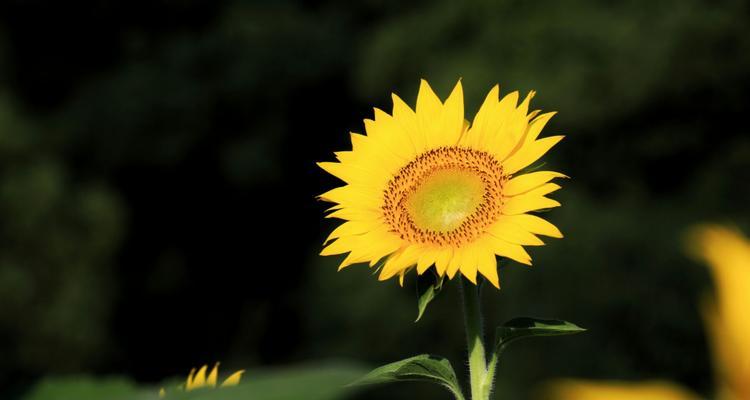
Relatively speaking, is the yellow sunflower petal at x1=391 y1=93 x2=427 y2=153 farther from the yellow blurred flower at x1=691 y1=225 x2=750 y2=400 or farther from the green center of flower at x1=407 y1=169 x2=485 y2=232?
the yellow blurred flower at x1=691 y1=225 x2=750 y2=400

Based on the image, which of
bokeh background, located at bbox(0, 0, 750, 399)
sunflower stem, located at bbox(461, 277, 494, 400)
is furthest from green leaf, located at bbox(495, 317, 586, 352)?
bokeh background, located at bbox(0, 0, 750, 399)

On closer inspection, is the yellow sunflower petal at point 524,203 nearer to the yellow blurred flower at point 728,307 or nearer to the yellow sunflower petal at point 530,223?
the yellow sunflower petal at point 530,223

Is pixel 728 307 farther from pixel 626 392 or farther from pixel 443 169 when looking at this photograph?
pixel 443 169

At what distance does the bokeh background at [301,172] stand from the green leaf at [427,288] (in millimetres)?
3929

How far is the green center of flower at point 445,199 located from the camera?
1.45 feet

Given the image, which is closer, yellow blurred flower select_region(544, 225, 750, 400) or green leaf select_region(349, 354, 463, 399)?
yellow blurred flower select_region(544, 225, 750, 400)

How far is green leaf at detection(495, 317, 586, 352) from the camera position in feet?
1.23

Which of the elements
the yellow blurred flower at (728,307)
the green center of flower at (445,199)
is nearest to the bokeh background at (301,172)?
the green center of flower at (445,199)

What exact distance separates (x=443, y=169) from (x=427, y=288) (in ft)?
0.22

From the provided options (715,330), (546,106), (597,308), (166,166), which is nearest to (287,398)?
(715,330)

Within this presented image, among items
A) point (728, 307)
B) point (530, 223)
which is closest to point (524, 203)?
point (530, 223)

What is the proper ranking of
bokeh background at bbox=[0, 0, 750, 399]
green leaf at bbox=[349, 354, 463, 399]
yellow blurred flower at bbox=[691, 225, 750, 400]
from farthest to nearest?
bokeh background at bbox=[0, 0, 750, 399] < green leaf at bbox=[349, 354, 463, 399] < yellow blurred flower at bbox=[691, 225, 750, 400]

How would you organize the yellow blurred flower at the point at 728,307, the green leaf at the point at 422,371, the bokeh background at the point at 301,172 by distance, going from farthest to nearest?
the bokeh background at the point at 301,172, the green leaf at the point at 422,371, the yellow blurred flower at the point at 728,307

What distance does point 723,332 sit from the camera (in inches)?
7.2
